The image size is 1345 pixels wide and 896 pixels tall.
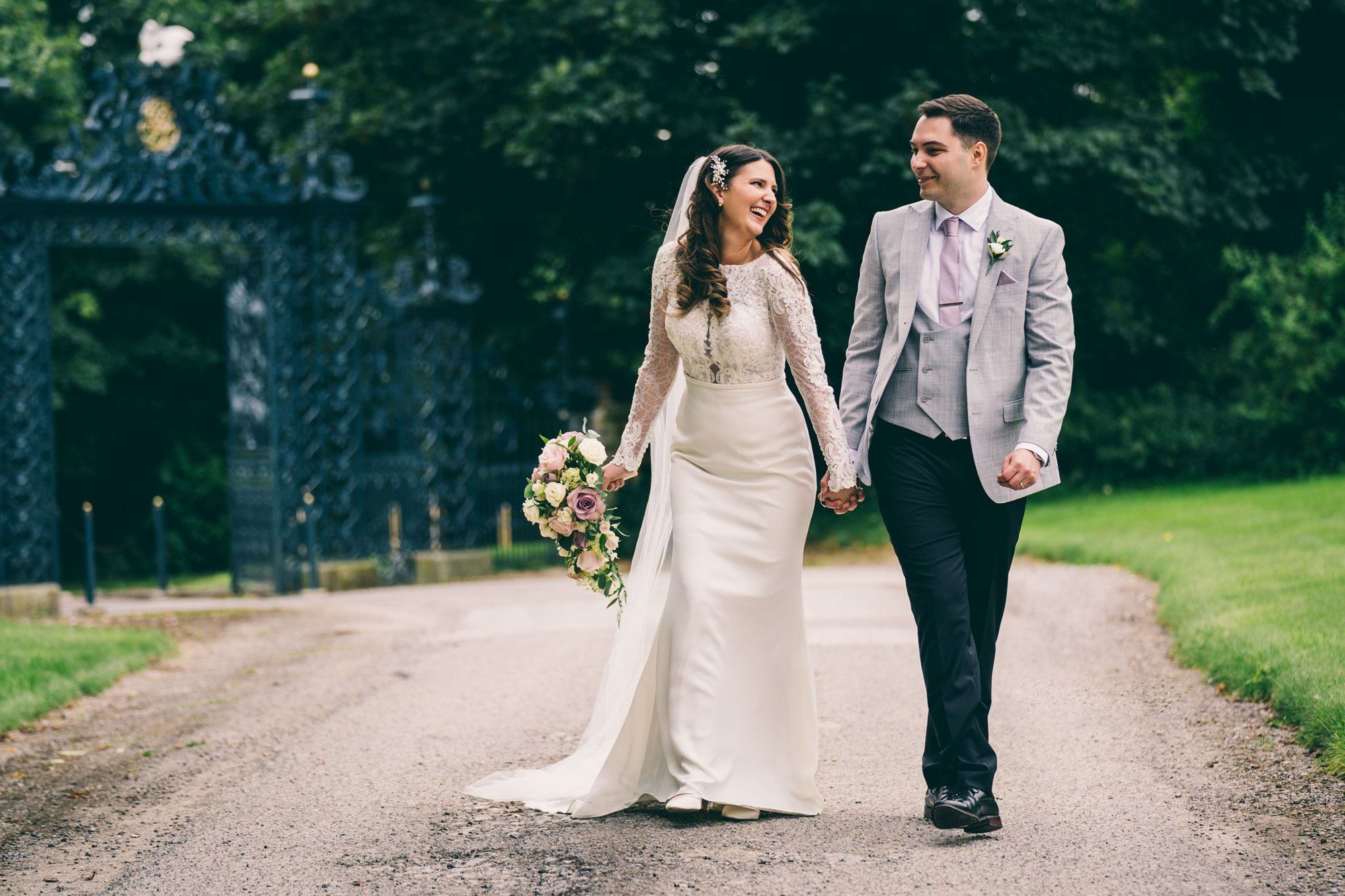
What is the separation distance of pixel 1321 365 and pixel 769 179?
49.6 ft

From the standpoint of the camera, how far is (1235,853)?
4238 mm

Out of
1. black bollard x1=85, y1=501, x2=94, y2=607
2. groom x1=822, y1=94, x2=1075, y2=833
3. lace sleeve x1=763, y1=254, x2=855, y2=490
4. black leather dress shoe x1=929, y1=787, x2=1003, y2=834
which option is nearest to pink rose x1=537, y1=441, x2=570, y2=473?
lace sleeve x1=763, y1=254, x2=855, y2=490

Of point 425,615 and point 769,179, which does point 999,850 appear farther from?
point 425,615

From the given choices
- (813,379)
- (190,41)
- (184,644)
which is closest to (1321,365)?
(184,644)

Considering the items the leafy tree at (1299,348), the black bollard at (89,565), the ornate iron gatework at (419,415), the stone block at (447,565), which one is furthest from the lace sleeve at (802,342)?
the leafy tree at (1299,348)

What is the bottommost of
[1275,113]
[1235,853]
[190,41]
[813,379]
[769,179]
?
[1235,853]

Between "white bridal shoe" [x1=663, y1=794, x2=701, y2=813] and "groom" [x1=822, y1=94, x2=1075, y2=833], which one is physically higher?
"groom" [x1=822, y1=94, x2=1075, y2=833]

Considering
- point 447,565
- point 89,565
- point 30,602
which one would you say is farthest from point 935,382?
point 447,565

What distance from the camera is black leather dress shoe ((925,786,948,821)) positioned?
178 inches

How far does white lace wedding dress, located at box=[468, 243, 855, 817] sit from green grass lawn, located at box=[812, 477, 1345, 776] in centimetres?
205

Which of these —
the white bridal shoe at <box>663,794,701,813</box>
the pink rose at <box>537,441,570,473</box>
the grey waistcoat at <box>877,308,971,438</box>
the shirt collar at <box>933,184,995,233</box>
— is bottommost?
the white bridal shoe at <box>663,794,701,813</box>

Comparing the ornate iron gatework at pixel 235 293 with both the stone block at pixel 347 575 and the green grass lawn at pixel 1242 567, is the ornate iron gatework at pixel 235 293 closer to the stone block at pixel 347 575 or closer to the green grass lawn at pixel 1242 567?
the stone block at pixel 347 575

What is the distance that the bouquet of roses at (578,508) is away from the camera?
5391 mm

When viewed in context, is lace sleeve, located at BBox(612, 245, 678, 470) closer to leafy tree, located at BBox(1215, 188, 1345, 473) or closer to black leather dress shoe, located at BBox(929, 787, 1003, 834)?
black leather dress shoe, located at BBox(929, 787, 1003, 834)
